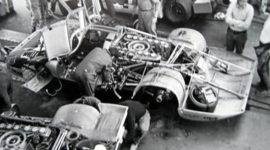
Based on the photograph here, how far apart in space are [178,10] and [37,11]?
4525 millimetres

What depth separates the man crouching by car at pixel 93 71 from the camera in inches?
241

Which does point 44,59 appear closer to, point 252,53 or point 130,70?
point 130,70

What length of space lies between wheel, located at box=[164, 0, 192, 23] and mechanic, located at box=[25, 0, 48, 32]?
3963 millimetres

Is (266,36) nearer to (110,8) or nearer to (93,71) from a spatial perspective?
(93,71)

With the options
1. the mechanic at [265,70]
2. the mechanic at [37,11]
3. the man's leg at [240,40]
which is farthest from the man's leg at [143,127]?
the mechanic at [37,11]

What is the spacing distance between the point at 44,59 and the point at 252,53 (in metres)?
5.85

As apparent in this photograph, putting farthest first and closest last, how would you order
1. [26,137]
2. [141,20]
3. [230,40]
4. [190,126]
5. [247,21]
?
[141,20]
[230,40]
[247,21]
[190,126]
[26,137]

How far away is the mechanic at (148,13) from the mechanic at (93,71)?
7.97ft

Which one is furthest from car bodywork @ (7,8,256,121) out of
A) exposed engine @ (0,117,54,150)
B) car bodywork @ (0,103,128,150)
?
exposed engine @ (0,117,54,150)

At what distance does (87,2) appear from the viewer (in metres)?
9.08

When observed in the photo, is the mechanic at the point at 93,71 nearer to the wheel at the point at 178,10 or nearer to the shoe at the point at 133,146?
the shoe at the point at 133,146

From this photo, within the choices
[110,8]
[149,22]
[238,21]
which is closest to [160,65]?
[149,22]

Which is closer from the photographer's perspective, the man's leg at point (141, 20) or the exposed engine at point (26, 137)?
the exposed engine at point (26, 137)

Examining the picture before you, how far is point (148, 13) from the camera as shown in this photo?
8.21 meters
